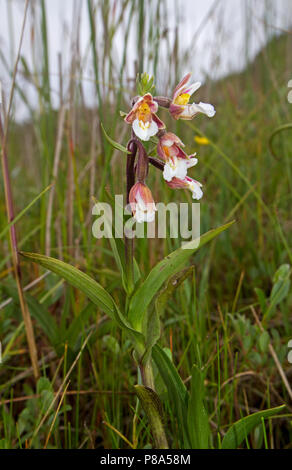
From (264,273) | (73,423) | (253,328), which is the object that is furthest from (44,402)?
(264,273)

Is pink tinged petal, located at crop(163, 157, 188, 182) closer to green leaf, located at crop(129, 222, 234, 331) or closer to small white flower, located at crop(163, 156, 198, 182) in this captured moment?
small white flower, located at crop(163, 156, 198, 182)

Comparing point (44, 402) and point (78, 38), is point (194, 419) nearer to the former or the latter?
point (44, 402)

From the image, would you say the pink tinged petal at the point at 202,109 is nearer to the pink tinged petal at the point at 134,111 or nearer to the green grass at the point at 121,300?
the pink tinged petal at the point at 134,111

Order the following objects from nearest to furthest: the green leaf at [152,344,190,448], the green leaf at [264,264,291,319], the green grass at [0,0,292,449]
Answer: the green leaf at [152,344,190,448], the green grass at [0,0,292,449], the green leaf at [264,264,291,319]

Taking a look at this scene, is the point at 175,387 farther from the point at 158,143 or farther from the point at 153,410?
the point at 158,143

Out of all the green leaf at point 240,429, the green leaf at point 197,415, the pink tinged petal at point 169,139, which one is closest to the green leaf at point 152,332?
the green leaf at point 197,415

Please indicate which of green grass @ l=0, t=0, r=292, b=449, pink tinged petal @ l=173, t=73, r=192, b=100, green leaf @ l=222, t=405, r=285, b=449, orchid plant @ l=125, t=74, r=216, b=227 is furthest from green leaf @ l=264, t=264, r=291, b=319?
pink tinged petal @ l=173, t=73, r=192, b=100
